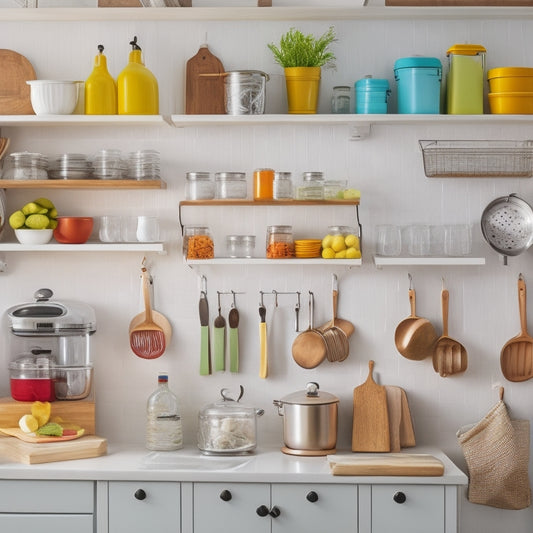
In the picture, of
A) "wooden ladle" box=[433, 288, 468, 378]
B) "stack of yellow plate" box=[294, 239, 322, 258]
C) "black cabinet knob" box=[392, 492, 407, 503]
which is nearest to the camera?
"black cabinet knob" box=[392, 492, 407, 503]

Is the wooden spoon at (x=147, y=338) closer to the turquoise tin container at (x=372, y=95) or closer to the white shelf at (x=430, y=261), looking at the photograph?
the white shelf at (x=430, y=261)

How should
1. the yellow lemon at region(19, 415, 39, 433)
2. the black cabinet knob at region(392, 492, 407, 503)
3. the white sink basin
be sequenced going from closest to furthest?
the black cabinet knob at region(392, 492, 407, 503) < the white sink basin < the yellow lemon at region(19, 415, 39, 433)

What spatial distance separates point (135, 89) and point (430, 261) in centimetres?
139

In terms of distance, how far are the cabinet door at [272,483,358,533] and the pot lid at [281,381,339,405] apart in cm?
38

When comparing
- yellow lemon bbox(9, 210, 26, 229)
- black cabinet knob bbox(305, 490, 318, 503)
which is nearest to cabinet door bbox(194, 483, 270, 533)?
black cabinet knob bbox(305, 490, 318, 503)

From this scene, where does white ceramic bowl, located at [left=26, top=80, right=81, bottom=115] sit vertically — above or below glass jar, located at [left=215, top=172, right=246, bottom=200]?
above

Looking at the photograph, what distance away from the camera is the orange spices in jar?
12.0 ft

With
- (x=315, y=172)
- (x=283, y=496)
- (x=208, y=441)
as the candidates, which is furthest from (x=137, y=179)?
(x=283, y=496)

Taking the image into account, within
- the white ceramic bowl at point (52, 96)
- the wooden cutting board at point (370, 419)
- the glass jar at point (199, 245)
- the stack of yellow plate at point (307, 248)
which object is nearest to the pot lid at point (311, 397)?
the wooden cutting board at point (370, 419)

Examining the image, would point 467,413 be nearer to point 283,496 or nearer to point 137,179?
point 283,496

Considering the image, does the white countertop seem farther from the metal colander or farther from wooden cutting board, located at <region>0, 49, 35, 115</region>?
wooden cutting board, located at <region>0, 49, 35, 115</region>

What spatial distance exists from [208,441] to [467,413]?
43.7 inches

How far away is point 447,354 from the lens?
3.77 metres

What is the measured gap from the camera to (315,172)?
11.9 ft
